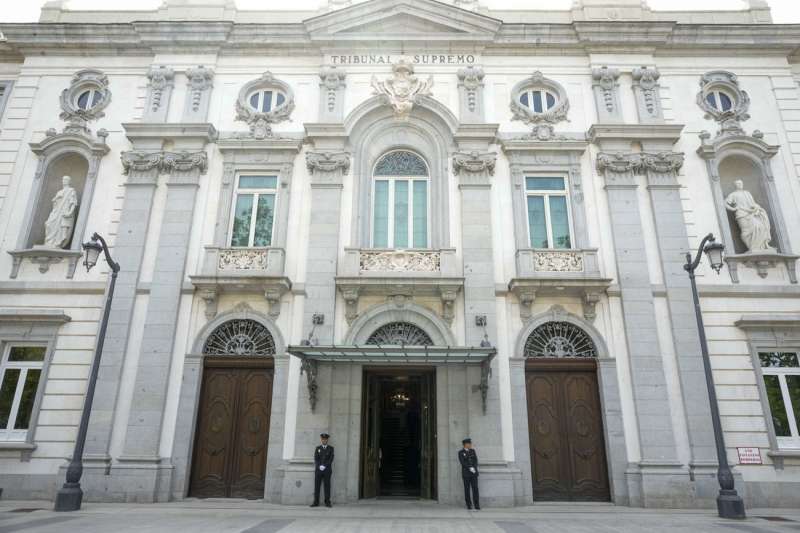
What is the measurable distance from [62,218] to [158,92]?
17.1 ft

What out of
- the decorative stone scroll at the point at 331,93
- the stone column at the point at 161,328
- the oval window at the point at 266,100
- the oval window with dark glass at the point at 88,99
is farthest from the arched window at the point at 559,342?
the oval window with dark glass at the point at 88,99

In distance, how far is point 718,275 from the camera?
14570mm

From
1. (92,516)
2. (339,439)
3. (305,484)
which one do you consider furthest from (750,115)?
(92,516)

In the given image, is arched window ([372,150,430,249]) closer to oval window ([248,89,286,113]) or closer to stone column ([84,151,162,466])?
oval window ([248,89,286,113])

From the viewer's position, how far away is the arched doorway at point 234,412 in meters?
13.4

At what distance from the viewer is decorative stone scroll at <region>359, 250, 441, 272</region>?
47.7 ft

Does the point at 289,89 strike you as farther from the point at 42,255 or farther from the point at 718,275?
the point at 718,275

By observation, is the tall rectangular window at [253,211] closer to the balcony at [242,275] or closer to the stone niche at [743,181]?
the balcony at [242,275]

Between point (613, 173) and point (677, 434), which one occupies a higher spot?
point (613, 173)

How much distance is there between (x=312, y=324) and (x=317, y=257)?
2.04 m

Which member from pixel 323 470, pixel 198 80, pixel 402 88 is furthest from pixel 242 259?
pixel 402 88

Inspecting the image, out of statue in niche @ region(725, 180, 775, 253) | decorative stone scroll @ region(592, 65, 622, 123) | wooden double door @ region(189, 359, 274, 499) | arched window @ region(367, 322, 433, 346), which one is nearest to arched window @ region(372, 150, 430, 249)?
arched window @ region(367, 322, 433, 346)

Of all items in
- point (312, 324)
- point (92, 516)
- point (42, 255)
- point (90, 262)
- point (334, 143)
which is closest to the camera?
point (92, 516)

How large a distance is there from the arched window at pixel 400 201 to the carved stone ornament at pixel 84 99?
985 cm
